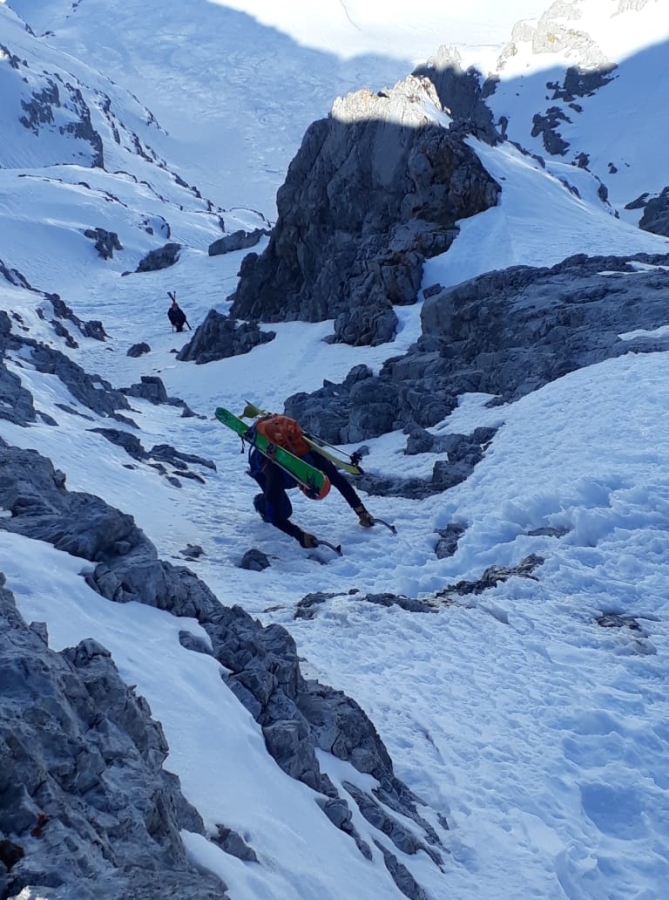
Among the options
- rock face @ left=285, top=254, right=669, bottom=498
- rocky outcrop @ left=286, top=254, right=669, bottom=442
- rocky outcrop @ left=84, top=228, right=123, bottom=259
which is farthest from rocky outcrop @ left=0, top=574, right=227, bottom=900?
rocky outcrop @ left=84, top=228, right=123, bottom=259

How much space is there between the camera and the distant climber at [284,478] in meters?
12.8

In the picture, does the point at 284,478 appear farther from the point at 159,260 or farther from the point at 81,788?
the point at 159,260

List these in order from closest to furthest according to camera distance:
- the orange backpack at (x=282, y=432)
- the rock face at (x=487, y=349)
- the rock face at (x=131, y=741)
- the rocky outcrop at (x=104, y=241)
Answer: the rock face at (x=131, y=741) → the orange backpack at (x=282, y=432) → the rock face at (x=487, y=349) → the rocky outcrop at (x=104, y=241)

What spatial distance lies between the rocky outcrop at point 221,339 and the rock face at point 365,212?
5.76 feet

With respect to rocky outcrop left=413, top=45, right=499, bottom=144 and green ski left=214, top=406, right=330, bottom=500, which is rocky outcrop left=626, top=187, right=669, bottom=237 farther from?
green ski left=214, top=406, right=330, bottom=500

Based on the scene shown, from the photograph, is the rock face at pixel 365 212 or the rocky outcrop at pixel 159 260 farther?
the rocky outcrop at pixel 159 260

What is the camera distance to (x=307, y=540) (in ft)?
41.2

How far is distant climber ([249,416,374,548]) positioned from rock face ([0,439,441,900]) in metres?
4.27

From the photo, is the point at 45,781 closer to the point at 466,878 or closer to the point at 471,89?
the point at 466,878

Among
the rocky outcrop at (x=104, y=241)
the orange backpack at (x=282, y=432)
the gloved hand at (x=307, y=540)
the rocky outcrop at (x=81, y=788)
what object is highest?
the rocky outcrop at (x=104, y=241)

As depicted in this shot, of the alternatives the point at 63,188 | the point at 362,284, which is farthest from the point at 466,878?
the point at 63,188

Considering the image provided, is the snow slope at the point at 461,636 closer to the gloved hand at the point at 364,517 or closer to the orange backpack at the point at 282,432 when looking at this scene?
the gloved hand at the point at 364,517

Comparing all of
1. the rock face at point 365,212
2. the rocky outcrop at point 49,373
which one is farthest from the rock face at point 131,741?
the rock face at point 365,212

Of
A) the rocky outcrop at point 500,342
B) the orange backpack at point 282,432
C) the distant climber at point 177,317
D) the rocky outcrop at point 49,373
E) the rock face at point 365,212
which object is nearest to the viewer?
the orange backpack at point 282,432
